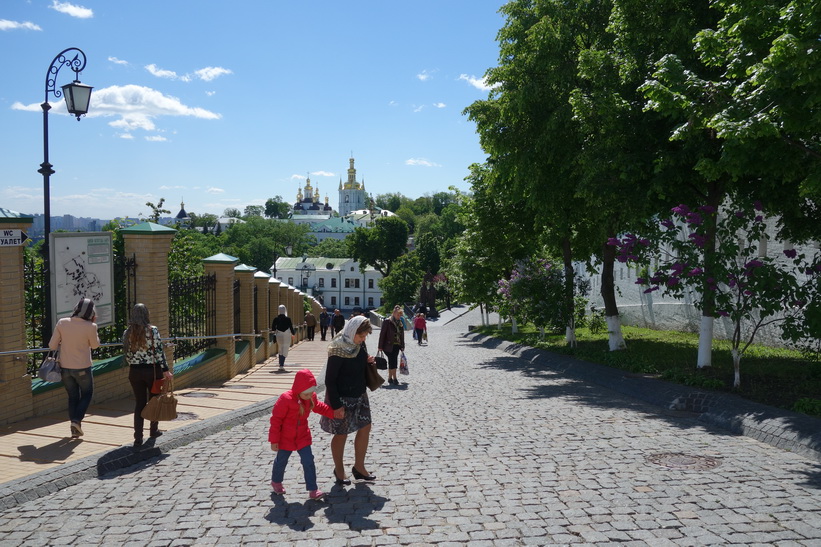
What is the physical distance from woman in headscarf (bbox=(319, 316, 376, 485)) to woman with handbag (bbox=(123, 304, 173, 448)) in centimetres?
227

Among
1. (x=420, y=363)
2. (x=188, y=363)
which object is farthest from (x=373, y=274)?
(x=188, y=363)

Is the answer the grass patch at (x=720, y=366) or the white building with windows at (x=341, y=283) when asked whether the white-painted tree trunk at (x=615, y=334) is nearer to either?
the grass patch at (x=720, y=366)

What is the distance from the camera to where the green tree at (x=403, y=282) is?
76.1m

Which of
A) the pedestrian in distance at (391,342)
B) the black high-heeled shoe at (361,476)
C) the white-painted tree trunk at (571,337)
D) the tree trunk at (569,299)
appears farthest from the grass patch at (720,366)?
the black high-heeled shoe at (361,476)

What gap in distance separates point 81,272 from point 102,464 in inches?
155

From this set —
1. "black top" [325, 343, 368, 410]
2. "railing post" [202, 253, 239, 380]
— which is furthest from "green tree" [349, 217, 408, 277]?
"black top" [325, 343, 368, 410]

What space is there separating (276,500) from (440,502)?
144 cm

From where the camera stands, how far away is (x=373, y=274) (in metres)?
119

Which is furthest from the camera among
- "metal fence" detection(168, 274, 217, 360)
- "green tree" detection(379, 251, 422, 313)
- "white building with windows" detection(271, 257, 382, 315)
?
"white building with windows" detection(271, 257, 382, 315)

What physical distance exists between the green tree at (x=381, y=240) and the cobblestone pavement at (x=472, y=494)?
86.9 meters

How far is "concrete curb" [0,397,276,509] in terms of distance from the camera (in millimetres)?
6332

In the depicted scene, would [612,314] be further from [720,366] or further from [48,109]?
[48,109]

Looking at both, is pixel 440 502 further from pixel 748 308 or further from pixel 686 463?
pixel 748 308

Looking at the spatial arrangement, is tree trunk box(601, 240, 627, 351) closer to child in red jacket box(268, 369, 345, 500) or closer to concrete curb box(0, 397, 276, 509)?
concrete curb box(0, 397, 276, 509)
